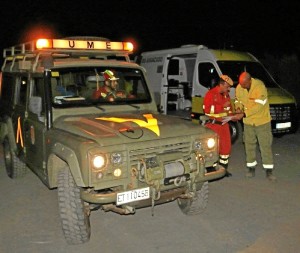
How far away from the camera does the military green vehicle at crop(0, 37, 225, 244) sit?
4254 millimetres

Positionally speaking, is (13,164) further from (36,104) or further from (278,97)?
(278,97)

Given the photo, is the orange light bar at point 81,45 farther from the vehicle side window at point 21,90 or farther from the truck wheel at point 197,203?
the truck wheel at point 197,203

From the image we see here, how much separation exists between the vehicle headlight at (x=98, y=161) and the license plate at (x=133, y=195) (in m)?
0.34

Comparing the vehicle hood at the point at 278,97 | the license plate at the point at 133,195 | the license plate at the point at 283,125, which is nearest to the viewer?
the license plate at the point at 133,195

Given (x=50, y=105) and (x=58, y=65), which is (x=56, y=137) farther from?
(x=58, y=65)

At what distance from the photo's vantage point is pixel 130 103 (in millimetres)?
5801

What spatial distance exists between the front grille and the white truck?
154 inches

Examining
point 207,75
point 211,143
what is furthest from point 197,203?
point 207,75

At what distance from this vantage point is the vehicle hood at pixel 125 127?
4.38 metres

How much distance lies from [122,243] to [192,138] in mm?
1391

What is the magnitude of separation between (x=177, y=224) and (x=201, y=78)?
6.26 m

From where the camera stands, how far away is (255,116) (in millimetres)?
6840

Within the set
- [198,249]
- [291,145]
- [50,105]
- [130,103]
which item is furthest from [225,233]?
[291,145]

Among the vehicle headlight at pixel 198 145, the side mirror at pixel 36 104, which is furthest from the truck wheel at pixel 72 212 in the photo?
the vehicle headlight at pixel 198 145
